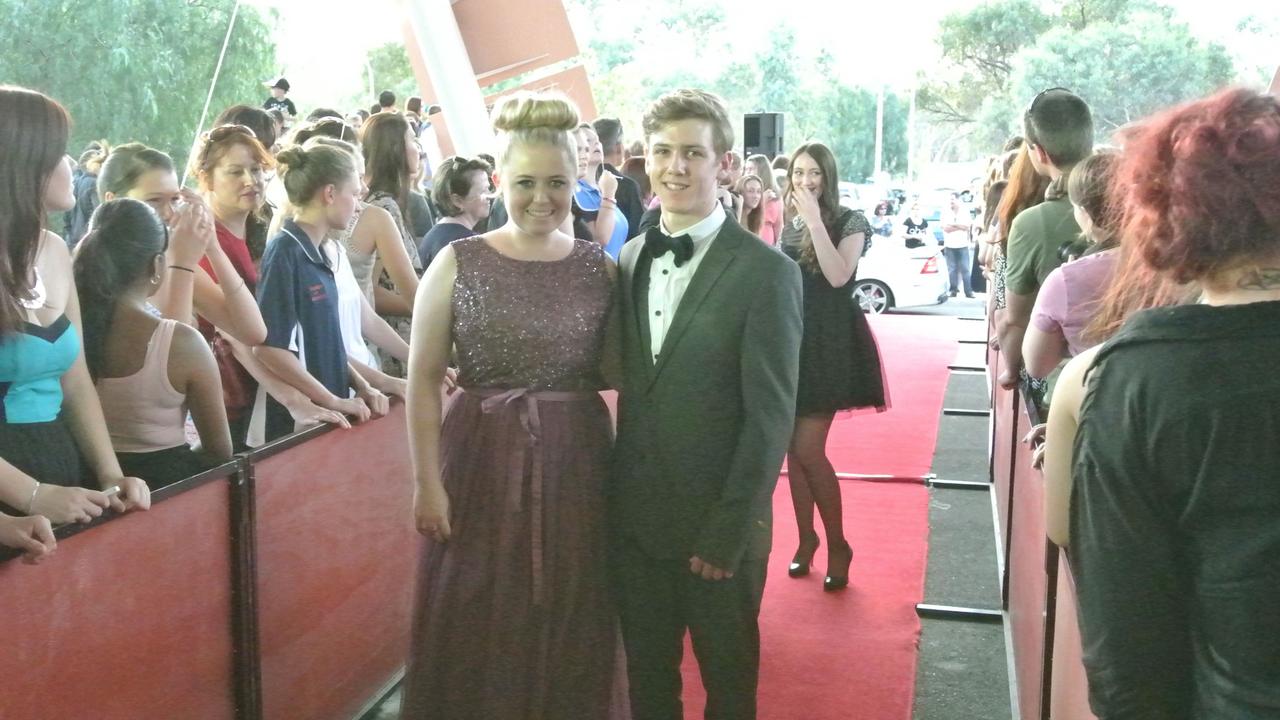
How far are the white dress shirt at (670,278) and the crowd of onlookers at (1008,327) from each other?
229 millimetres

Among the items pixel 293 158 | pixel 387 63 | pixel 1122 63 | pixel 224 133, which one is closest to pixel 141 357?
pixel 293 158

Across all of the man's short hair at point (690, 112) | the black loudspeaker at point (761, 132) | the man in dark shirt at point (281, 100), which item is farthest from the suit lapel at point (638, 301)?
the black loudspeaker at point (761, 132)

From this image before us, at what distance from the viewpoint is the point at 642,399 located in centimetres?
265

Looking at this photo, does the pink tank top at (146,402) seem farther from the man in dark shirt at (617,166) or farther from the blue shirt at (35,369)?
the man in dark shirt at (617,166)

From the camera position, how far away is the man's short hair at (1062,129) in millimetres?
3709

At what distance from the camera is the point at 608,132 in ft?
Result: 22.0

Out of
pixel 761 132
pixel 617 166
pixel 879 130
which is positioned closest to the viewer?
pixel 617 166

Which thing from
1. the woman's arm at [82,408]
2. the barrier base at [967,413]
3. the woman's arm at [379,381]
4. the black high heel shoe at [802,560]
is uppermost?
the woman's arm at [82,408]

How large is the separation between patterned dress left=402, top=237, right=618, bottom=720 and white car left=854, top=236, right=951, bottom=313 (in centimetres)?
1213

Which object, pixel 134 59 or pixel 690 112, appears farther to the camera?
pixel 134 59

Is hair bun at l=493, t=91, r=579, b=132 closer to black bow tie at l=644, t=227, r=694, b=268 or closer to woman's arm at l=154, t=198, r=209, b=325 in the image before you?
black bow tie at l=644, t=227, r=694, b=268

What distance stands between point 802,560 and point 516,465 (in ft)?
8.38

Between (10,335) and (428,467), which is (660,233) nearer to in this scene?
(428,467)

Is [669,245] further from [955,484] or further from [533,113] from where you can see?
[955,484]
